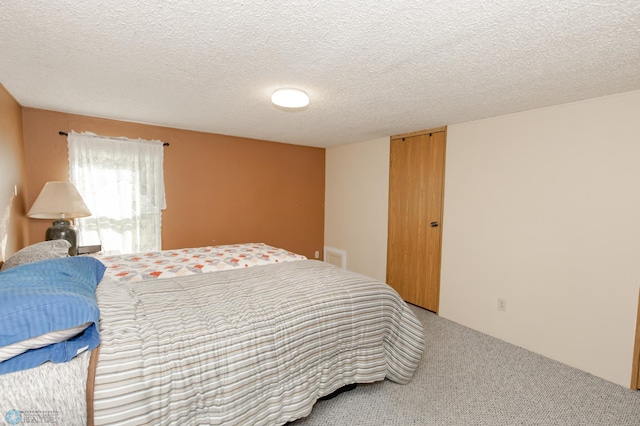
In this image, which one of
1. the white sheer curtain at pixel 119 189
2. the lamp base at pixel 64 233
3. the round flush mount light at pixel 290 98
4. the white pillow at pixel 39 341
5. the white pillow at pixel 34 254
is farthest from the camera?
the white sheer curtain at pixel 119 189

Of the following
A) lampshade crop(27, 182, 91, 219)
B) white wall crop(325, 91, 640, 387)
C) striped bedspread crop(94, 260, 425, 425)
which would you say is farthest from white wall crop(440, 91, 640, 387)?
lampshade crop(27, 182, 91, 219)

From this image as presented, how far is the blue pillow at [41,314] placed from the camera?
104cm

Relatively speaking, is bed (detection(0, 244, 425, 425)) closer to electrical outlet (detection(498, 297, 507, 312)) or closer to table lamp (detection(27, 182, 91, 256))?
table lamp (detection(27, 182, 91, 256))

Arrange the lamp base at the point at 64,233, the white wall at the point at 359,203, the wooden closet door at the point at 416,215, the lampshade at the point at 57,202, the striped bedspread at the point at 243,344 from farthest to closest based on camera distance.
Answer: the white wall at the point at 359,203
the wooden closet door at the point at 416,215
the lamp base at the point at 64,233
the lampshade at the point at 57,202
the striped bedspread at the point at 243,344

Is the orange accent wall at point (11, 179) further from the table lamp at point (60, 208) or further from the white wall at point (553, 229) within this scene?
the white wall at point (553, 229)

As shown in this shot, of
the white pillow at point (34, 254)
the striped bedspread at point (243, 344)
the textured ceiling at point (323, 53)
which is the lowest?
the striped bedspread at point (243, 344)

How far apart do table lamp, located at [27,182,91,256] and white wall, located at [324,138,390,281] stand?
3.22m

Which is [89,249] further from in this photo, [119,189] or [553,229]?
[553,229]

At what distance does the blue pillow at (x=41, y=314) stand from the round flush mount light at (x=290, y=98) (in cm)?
168

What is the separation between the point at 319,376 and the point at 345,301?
46cm

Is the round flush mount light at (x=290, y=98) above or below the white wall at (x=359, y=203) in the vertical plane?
above

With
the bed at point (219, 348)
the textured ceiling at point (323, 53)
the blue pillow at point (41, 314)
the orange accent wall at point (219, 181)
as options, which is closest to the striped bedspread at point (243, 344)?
the bed at point (219, 348)

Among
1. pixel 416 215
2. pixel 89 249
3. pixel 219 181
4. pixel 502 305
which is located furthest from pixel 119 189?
pixel 502 305

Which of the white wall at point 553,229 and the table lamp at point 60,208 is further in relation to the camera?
the table lamp at point 60,208
